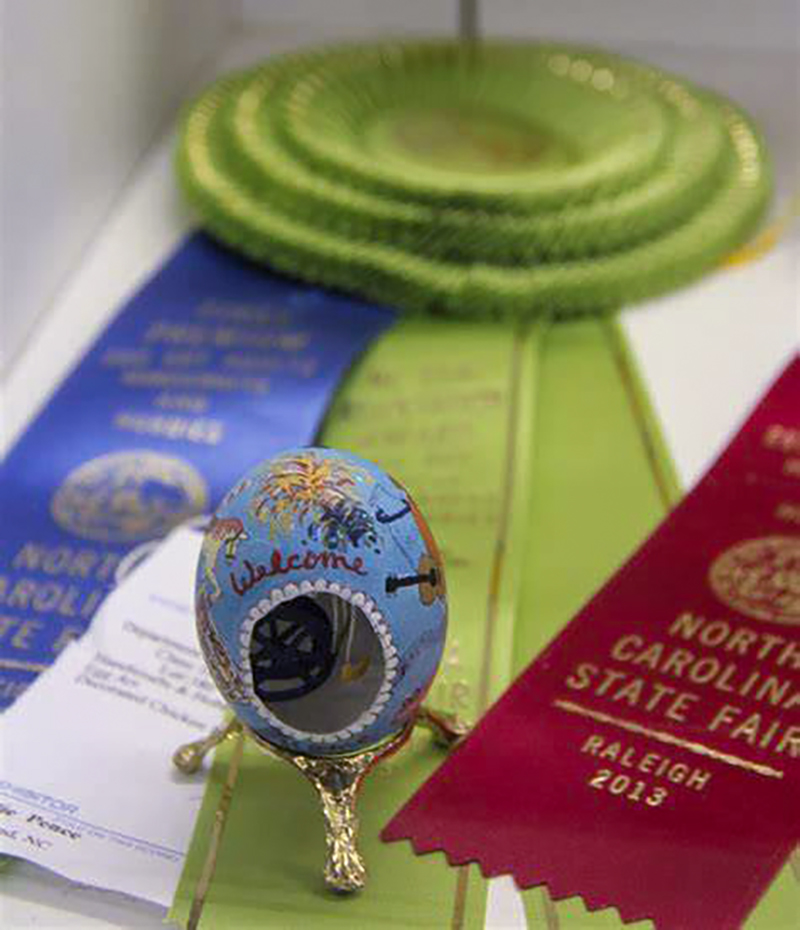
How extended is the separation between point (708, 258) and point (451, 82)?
416mm

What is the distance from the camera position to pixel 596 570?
1306mm

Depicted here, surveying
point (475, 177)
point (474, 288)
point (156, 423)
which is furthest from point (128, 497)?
point (475, 177)

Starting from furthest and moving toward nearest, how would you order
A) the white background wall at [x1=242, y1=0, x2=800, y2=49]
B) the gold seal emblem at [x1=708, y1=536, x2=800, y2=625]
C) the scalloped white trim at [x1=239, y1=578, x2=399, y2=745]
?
the white background wall at [x1=242, y1=0, x2=800, y2=49] < the gold seal emblem at [x1=708, y1=536, x2=800, y2=625] < the scalloped white trim at [x1=239, y1=578, x2=399, y2=745]

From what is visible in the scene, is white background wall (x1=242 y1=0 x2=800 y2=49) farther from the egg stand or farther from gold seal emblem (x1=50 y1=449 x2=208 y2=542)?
the egg stand

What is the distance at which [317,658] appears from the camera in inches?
38.9

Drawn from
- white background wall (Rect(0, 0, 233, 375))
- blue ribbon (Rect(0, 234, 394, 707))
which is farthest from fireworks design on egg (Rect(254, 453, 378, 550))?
white background wall (Rect(0, 0, 233, 375))

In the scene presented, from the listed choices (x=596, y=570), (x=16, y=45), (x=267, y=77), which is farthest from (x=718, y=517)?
(x=267, y=77)

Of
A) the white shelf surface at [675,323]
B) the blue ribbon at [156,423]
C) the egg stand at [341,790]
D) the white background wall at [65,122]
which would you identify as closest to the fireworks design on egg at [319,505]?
the egg stand at [341,790]

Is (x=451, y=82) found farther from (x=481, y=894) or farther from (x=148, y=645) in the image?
(x=481, y=894)

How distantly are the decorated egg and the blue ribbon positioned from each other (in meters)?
0.25

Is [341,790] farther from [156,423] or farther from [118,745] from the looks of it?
[156,423]

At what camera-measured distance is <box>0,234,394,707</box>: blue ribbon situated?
1278mm

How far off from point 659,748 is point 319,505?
11.7 inches

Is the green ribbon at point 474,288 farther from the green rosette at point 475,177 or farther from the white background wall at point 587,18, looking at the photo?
the white background wall at point 587,18
